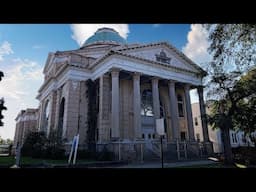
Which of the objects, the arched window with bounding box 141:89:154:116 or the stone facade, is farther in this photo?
the arched window with bounding box 141:89:154:116

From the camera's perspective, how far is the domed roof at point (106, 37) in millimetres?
33844

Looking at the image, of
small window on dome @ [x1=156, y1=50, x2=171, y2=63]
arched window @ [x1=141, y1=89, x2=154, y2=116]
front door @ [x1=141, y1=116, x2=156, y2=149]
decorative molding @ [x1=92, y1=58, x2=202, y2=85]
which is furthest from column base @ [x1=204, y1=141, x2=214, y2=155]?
small window on dome @ [x1=156, y1=50, x2=171, y2=63]

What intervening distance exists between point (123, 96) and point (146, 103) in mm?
3633

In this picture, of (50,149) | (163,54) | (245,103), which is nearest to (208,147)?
(245,103)

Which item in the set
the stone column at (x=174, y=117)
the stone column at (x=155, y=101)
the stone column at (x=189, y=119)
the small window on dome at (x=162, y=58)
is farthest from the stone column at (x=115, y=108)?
the stone column at (x=189, y=119)

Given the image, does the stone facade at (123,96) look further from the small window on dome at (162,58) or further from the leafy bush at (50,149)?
the leafy bush at (50,149)

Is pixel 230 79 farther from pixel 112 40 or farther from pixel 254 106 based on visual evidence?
pixel 112 40

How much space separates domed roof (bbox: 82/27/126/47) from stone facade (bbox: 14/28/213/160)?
384 centimetres

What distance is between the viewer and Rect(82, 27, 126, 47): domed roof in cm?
3384

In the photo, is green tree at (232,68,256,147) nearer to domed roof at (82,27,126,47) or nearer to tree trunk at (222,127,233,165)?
tree trunk at (222,127,233,165)

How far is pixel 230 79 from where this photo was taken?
15406 millimetres

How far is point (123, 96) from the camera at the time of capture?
2572cm

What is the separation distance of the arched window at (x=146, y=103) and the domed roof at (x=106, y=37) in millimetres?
11178

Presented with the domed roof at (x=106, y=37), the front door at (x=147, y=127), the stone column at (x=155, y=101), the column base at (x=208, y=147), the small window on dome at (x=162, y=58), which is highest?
the domed roof at (x=106, y=37)
